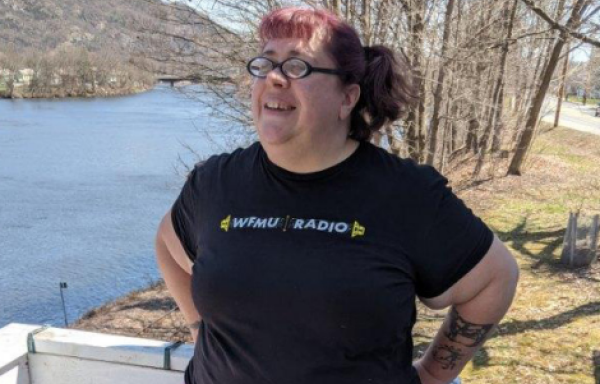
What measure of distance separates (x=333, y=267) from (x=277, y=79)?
0.44 metres

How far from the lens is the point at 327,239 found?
1367 millimetres

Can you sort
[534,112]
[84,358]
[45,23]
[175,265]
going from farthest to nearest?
[45,23], [534,112], [84,358], [175,265]

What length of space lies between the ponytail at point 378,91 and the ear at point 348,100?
0.02 m

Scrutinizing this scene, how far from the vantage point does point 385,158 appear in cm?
147

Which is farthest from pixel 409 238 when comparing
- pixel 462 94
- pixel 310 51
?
pixel 462 94

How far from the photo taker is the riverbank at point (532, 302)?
4.54 m

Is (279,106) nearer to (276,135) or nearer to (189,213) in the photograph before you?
(276,135)

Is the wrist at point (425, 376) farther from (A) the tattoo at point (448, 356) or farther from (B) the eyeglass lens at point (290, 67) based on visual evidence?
(B) the eyeglass lens at point (290, 67)

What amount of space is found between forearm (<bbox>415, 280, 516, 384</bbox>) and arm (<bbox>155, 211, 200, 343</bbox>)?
68 cm

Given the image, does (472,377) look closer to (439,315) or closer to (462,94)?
(439,315)

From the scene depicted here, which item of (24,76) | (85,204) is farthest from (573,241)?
(24,76)

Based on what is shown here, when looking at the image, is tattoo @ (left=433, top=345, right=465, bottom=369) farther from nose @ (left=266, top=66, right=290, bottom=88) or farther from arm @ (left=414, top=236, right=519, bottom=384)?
nose @ (left=266, top=66, right=290, bottom=88)

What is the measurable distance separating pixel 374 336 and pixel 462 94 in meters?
8.04

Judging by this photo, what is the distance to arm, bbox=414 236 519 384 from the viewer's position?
143cm
